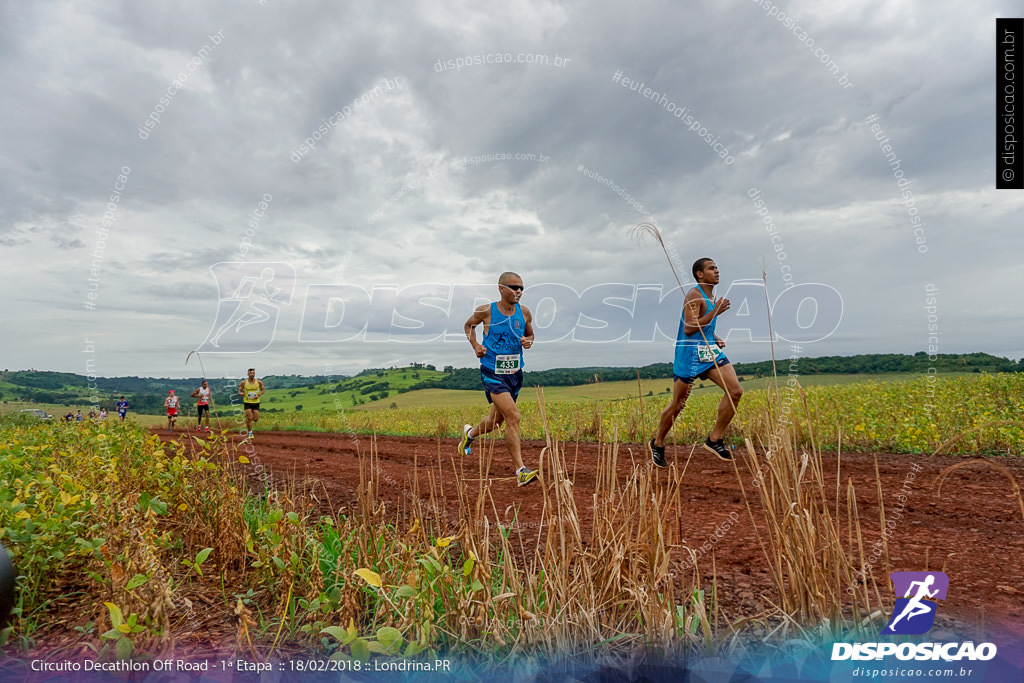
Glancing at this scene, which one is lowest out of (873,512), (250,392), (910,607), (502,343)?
(873,512)

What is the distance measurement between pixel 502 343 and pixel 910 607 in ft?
14.1

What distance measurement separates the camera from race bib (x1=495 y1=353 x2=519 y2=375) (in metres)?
5.87

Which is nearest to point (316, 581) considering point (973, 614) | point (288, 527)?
A: point (288, 527)

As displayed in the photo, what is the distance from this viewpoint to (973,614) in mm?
2498

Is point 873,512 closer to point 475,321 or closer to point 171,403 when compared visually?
point 475,321

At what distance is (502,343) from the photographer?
5.96 metres

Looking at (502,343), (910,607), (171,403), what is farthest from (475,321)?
(171,403)

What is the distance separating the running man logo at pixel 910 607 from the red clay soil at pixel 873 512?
0.28ft

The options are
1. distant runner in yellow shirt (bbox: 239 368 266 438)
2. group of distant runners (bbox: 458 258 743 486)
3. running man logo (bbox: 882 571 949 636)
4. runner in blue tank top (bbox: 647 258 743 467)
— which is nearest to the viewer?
running man logo (bbox: 882 571 949 636)

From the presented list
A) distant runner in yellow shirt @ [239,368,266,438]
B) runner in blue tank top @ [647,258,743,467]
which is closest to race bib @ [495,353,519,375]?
runner in blue tank top @ [647,258,743,467]

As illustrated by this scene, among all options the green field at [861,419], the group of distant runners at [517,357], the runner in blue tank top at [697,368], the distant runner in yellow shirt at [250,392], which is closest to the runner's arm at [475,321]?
the group of distant runners at [517,357]

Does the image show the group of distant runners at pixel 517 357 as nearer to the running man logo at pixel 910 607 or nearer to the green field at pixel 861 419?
the green field at pixel 861 419

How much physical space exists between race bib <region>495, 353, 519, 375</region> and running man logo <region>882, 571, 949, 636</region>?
13.4 feet

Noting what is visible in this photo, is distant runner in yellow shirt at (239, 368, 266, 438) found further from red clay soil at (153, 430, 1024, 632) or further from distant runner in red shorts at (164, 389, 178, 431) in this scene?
distant runner in red shorts at (164, 389, 178, 431)
